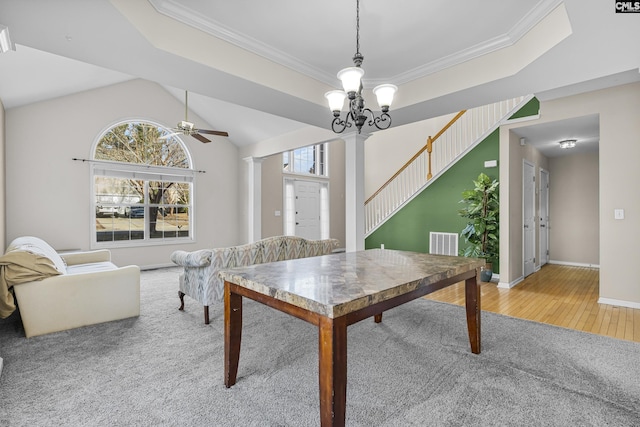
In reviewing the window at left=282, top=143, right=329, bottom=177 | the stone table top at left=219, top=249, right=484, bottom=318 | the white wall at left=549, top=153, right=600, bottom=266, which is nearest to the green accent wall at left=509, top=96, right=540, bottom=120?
the white wall at left=549, top=153, right=600, bottom=266

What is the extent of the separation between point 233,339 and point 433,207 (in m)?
4.86

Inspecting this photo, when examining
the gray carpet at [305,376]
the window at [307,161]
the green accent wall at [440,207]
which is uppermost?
the window at [307,161]

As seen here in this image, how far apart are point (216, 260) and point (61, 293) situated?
141cm

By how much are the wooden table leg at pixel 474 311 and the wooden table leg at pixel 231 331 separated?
1.74 meters

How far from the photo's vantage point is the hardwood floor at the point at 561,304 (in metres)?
3.06

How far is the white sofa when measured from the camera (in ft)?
8.93

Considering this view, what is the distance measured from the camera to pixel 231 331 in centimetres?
192

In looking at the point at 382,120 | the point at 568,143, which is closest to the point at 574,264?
the point at 568,143

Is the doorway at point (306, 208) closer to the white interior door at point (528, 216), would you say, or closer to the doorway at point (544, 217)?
the white interior door at point (528, 216)

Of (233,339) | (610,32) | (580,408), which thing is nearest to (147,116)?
(233,339)

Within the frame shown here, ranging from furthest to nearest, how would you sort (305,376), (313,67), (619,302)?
(619,302), (313,67), (305,376)

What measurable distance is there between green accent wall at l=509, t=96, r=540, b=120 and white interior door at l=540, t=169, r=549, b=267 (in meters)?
2.18

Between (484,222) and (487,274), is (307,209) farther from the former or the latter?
(487,274)

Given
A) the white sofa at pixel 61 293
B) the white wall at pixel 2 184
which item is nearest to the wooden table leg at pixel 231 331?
the white sofa at pixel 61 293
